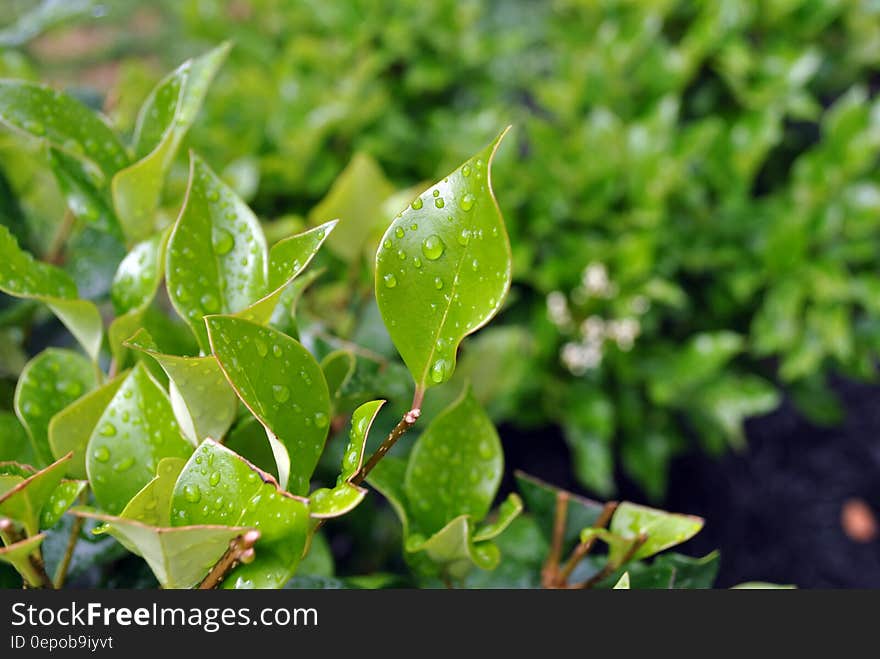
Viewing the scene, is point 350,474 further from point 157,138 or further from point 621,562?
point 157,138

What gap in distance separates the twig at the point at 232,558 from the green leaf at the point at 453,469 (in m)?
0.18

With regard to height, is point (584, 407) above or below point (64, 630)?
below

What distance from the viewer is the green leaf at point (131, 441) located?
56 cm

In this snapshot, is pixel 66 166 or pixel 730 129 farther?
pixel 730 129

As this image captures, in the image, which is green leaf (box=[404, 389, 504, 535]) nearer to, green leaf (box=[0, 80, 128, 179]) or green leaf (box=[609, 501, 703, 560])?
green leaf (box=[609, 501, 703, 560])

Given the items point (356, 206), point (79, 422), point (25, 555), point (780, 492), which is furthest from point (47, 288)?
point (780, 492)

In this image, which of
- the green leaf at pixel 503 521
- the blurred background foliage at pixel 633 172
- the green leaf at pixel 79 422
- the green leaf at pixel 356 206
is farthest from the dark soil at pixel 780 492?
the green leaf at pixel 79 422

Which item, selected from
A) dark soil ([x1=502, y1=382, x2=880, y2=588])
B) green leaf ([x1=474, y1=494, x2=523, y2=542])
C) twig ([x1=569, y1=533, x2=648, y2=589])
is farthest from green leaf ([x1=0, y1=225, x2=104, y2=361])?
dark soil ([x1=502, y1=382, x2=880, y2=588])

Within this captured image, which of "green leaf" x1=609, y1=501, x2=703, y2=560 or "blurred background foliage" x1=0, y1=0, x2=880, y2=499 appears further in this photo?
"blurred background foliage" x1=0, y1=0, x2=880, y2=499

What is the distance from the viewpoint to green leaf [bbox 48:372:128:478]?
0.58 metres

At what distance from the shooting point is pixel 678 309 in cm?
189

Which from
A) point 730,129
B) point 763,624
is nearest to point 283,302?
point 763,624

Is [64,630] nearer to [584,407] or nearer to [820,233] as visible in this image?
[584,407]

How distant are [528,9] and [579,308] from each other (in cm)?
166
